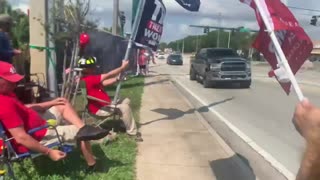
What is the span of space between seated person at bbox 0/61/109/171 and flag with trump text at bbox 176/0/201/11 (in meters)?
3.55

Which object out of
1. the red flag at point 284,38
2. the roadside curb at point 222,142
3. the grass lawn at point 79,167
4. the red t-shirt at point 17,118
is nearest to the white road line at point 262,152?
the roadside curb at point 222,142

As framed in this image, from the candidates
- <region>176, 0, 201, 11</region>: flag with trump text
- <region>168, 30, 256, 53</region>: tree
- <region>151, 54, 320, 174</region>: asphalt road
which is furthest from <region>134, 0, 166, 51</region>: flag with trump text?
<region>168, 30, 256, 53</region>: tree

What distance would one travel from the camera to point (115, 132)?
9.09 m

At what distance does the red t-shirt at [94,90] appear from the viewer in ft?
28.4

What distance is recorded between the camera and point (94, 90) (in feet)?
28.5

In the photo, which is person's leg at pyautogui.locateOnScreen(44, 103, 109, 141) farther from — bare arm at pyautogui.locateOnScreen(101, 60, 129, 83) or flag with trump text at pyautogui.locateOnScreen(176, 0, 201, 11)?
flag with trump text at pyautogui.locateOnScreen(176, 0, 201, 11)

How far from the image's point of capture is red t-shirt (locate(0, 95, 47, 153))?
509 cm

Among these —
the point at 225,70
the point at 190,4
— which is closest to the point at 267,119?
the point at 190,4

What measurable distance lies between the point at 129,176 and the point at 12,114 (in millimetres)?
1889

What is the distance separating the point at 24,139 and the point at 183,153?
11.5 ft

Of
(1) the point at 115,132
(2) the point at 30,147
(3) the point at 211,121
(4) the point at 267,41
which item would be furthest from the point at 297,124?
(3) the point at 211,121

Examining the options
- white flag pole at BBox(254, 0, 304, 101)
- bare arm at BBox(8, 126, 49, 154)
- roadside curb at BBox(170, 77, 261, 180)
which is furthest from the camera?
roadside curb at BBox(170, 77, 261, 180)

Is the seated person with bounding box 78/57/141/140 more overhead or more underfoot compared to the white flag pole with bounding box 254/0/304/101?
more underfoot

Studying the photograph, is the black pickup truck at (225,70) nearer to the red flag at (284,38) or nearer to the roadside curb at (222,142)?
the roadside curb at (222,142)
